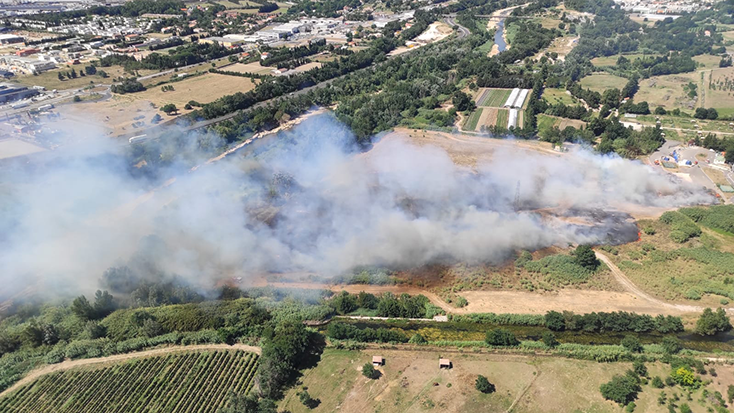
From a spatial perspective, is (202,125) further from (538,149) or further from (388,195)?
(538,149)

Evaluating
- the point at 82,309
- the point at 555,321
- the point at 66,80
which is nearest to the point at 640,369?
the point at 555,321

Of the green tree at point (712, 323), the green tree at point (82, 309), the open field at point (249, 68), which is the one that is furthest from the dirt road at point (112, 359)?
the open field at point (249, 68)

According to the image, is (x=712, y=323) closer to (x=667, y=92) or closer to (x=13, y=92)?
(x=667, y=92)

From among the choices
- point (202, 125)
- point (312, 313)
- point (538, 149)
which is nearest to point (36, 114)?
point (202, 125)

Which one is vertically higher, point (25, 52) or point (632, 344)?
point (25, 52)

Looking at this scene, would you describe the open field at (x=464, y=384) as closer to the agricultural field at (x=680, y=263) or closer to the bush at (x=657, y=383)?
the bush at (x=657, y=383)

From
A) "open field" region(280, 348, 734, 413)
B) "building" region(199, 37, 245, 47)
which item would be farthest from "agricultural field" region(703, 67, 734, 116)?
"building" region(199, 37, 245, 47)
